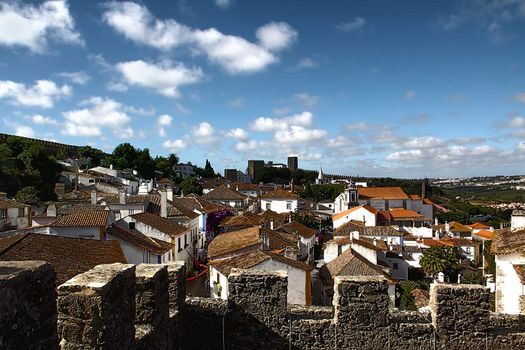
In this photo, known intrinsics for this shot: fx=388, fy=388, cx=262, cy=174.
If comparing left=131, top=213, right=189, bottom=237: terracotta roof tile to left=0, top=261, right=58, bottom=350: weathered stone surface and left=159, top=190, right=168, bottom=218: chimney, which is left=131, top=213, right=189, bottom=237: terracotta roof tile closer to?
left=159, top=190, right=168, bottom=218: chimney

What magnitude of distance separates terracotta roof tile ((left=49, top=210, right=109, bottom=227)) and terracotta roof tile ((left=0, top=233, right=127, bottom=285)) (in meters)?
5.03

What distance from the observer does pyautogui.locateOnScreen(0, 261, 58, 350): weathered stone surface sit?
2738 mm

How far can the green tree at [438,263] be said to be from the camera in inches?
1412

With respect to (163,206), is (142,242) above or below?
below

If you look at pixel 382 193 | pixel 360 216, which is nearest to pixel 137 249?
pixel 360 216

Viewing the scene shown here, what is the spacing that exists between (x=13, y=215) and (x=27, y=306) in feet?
115

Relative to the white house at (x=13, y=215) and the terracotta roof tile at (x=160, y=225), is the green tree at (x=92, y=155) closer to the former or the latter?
the white house at (x=13, y=215)

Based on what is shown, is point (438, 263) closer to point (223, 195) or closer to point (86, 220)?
point (86, 220)

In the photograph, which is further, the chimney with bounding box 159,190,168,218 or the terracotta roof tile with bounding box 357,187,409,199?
the terracotta roof tile with bounding box 357,187,409,199

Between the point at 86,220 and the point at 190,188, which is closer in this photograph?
the point at 86,220

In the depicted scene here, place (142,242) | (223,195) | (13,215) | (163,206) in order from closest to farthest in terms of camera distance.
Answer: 1. (142,242)
2. (163,206)
3. (13,215)
4. (223,195)

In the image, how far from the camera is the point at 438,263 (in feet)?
118

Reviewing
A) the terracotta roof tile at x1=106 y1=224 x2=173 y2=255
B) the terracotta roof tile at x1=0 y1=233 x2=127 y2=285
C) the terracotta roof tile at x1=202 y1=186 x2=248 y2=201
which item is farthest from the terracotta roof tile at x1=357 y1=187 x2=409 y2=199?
the terracotta roof tile at x1=0 y1=233 x2=127 y2=285

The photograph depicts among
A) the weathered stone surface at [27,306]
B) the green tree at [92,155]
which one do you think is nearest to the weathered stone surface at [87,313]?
the weathered stone surface at [27,306]
